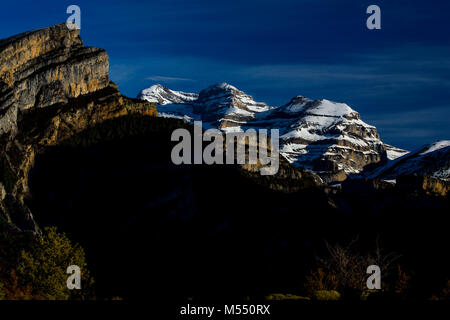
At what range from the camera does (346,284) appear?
240 ft
